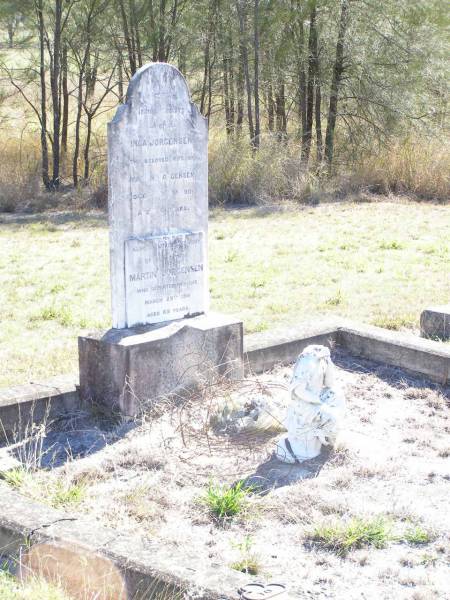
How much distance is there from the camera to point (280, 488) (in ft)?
15.9

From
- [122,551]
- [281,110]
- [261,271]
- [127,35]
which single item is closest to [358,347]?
[261,271]

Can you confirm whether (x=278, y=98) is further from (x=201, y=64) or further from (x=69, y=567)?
(x=69, y=567)

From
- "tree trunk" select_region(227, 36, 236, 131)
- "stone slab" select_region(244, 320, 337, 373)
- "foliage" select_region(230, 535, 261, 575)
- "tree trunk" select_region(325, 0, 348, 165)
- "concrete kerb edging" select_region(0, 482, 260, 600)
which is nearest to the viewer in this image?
"concrete kerb edging" select_region(0, 482, 260, 600)

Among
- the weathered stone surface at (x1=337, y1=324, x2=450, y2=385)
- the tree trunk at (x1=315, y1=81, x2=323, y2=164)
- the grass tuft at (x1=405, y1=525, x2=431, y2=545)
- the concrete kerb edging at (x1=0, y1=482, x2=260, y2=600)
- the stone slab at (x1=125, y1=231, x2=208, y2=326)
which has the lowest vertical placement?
the grass tuft at (x1=405, y1=525, x2=431, y2=545)

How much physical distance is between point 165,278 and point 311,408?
1553mm

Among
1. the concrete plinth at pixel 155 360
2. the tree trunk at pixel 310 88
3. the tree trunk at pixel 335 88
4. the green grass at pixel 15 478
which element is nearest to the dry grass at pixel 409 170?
the tree trunk at pixel 335 88

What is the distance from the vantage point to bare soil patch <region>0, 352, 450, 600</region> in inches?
160

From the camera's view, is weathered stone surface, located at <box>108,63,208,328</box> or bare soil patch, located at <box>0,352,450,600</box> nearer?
bare soil patch, located at <box>0,352,450,600</box>

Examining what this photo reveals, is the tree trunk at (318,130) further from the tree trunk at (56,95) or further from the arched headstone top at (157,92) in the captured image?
the arched headstone top at (157,92)

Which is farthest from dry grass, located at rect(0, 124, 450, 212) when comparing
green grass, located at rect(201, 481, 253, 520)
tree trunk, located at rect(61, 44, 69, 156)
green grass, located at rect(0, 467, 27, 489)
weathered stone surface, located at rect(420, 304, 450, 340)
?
green grass, located at rect(201, 481, 253, 520)

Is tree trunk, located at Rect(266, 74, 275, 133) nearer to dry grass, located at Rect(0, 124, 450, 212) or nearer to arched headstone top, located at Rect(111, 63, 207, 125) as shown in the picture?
dry grass, located at Rect(0, 124, 450, 212)

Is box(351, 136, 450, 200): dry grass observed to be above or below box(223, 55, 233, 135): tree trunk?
below

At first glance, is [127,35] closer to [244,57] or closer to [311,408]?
[244,57]

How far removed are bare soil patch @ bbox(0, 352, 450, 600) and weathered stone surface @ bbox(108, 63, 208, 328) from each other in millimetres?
717
